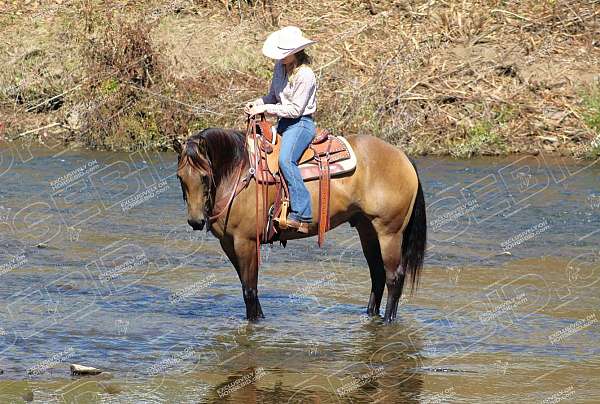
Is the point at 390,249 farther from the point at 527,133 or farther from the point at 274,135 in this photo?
the point at 527,133

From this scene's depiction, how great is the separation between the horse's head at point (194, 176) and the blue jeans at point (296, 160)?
2.41 ft

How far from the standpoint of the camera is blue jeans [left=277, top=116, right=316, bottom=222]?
916 centimetres

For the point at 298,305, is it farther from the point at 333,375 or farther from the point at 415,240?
the point at 333,375

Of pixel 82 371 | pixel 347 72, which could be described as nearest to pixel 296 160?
pixel 82 371

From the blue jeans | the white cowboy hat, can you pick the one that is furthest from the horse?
the white cowboy hat

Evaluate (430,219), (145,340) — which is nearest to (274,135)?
(145,340)

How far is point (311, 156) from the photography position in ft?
30.9

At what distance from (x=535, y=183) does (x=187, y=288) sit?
674cm

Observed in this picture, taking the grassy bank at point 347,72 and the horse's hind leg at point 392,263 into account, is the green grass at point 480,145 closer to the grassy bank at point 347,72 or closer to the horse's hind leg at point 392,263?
the grassy bank at point 347,72

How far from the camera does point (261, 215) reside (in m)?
9.23

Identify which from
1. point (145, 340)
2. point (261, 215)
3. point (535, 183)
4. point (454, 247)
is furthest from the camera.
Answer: point (535, 183)

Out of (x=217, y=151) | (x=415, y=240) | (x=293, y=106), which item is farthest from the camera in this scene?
(x=415, y=240)

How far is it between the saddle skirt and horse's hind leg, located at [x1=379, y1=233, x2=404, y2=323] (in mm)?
732

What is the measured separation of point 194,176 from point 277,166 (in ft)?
2.79
